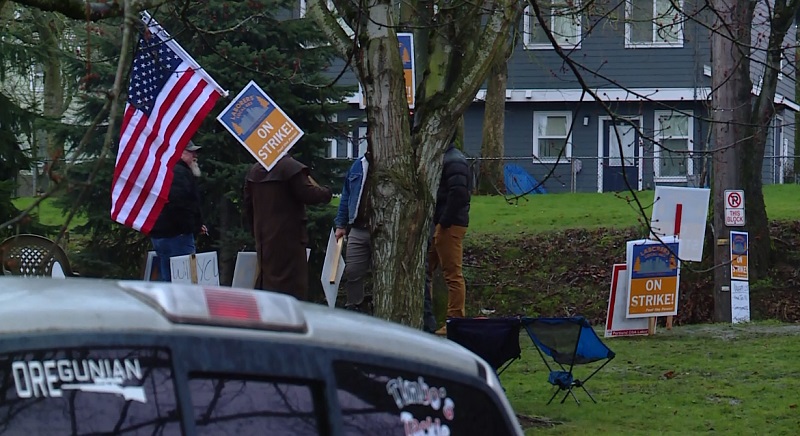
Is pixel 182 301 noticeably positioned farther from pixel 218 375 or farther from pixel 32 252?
pixel 32 252

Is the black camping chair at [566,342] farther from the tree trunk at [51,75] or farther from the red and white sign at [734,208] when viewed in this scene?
the red and white sign at [734,208]

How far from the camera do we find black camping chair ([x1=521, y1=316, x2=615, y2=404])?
8688mm

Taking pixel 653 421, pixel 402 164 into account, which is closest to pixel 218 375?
pixel 402 164

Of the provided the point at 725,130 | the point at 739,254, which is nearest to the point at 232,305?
the point at 725,130

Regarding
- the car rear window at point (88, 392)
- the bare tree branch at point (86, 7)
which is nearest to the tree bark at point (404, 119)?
the bare tree branch at point (86, 7)

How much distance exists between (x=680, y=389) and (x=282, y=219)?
12.1ft

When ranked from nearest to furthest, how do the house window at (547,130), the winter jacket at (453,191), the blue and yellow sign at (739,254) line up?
the winter jacket at (453,191) < the blue and yellow sign at (739,254) < the house window at (547,130)

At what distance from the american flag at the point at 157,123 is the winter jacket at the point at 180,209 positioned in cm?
94

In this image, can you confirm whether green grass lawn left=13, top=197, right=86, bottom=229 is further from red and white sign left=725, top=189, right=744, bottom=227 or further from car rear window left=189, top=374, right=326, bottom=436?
car rear window left=189, top=374, right=326, bottom=436

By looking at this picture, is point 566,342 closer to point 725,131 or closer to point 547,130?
point 725,131

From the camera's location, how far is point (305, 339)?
2246mm

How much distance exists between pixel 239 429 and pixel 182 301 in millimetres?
262

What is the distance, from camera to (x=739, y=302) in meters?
15.3

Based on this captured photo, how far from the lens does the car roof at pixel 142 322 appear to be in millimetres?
2098
